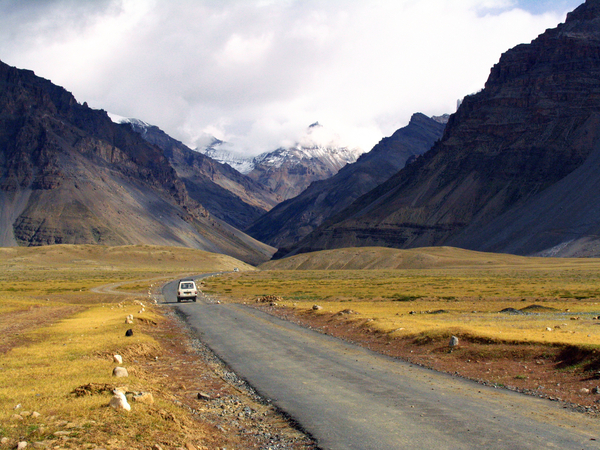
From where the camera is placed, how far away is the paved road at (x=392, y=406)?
445 inches

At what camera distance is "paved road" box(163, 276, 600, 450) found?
11.3 m

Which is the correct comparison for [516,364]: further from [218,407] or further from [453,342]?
[218,407]

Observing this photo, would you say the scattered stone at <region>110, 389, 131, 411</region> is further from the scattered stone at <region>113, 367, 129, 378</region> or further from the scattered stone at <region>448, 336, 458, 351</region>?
the scattered stone at <region>448, 336, 458, 351</region>

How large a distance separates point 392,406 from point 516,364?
7.48 m

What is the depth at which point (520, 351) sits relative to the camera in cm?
2014

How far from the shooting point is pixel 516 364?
62.8ft

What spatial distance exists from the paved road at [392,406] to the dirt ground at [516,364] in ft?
2.81

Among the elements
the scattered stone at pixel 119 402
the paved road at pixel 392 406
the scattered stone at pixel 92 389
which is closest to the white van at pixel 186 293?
the paved road at pixel 392 406

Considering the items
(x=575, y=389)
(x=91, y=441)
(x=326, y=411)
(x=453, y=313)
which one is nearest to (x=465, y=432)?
(x=326, y=411)

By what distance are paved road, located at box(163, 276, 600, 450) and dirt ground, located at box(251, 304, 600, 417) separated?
86 cm

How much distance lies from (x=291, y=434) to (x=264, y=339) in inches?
574

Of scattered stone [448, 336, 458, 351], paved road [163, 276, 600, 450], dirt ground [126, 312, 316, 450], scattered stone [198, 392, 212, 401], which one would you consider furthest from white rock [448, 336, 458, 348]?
scattered stone [198, 392, 212, 401]

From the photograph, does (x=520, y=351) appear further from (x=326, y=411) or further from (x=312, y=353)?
(x=326, y=411)

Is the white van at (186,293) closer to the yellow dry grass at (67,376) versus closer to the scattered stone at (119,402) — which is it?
the yellow dry grass at (67,376)
